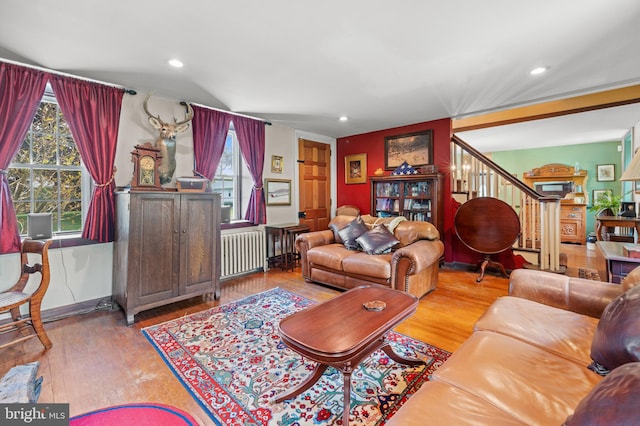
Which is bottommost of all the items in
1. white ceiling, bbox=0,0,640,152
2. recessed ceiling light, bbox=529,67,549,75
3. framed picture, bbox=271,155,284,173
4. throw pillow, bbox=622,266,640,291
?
throw pillow, bbox=622,266,640,291

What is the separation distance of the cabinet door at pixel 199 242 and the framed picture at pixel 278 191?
4.88 ft

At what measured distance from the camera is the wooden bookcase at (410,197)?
14.9 ft

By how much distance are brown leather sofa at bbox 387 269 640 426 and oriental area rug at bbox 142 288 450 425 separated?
598 millimetres

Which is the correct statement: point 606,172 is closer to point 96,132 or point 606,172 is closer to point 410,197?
point 410,197

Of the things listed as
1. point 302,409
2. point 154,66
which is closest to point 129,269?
point 154,66

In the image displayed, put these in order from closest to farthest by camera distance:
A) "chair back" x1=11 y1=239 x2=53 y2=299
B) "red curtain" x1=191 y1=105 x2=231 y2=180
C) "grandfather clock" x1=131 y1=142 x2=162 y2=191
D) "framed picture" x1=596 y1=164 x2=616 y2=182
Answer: "chair back" x1=11 y1=239 x2=53 y2=299 → "grandfather clock" x1=131 y1=142 x2=162 y2=191 → "red curtain" x1=191 y1=105 x2=231 y2=180 → "framed picture" x1=596 y1=164 x2=616 y2=182

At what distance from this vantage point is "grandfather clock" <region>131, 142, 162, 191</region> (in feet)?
9.73

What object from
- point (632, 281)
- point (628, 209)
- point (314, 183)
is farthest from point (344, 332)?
point (628, 209)

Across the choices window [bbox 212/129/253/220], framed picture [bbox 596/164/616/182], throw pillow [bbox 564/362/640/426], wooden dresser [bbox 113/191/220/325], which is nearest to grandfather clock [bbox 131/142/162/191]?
wooden dresser [bbox 113/191/220/325]

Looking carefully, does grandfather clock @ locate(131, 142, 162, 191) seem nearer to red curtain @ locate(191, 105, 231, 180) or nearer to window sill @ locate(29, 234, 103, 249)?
red curtain @ locate(191, 105, 231, 180)

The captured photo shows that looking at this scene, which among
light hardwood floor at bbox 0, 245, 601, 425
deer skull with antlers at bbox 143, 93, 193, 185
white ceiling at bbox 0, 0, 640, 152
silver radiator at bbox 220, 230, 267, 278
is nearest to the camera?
light hardwood floor at bbox 0, 245, 601, 425

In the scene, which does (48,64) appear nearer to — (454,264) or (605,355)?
A: (605,355)

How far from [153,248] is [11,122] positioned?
1.62 m

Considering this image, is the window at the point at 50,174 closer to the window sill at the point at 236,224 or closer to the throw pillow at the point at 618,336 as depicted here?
the window sill at the point at 236,224
